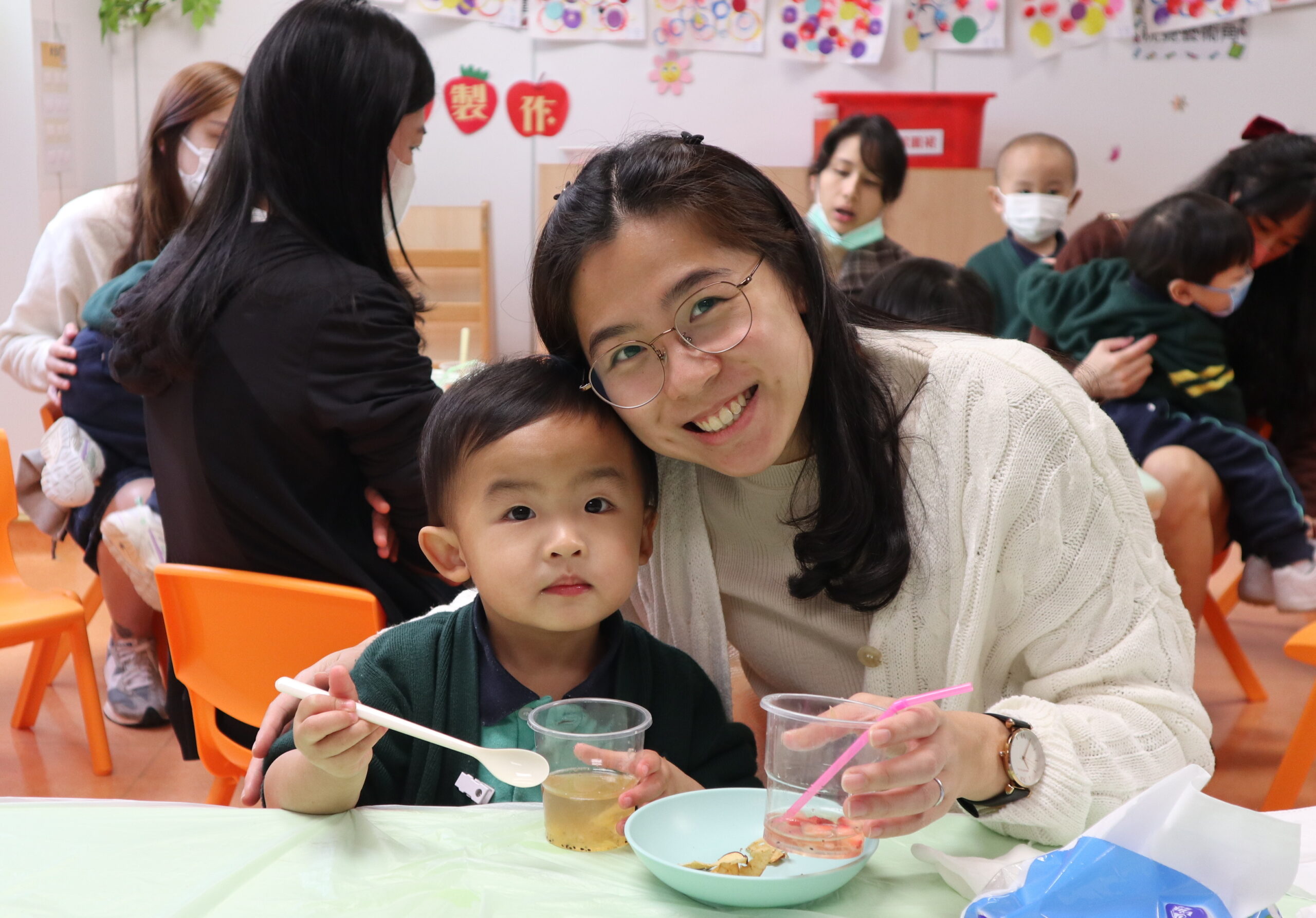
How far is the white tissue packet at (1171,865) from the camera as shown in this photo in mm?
744

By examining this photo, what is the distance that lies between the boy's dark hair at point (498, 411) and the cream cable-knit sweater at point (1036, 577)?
0.27m

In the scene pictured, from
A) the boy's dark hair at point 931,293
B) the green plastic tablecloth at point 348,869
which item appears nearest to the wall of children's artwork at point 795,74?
the boy's dark hair at point 931,293

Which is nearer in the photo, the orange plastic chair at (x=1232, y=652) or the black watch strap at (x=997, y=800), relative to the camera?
the black watch strap at (x=997, y=800)

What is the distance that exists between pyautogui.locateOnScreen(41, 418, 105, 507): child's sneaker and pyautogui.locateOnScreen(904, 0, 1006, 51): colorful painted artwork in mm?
3994

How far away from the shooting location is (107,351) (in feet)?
8.41

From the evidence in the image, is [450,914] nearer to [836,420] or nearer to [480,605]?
[480,605]

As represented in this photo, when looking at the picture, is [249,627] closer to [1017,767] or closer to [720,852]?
[720,852]

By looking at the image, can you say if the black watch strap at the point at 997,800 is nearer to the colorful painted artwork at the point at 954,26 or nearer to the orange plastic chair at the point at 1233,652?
the orange plastic chair at the point at 1233,652

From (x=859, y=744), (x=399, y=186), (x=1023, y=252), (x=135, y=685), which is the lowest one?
(x=135, y=685)

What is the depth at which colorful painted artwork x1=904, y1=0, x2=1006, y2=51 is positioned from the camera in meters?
5.15

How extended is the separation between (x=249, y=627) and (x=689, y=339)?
2.84 feet

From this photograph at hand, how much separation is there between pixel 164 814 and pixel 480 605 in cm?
39

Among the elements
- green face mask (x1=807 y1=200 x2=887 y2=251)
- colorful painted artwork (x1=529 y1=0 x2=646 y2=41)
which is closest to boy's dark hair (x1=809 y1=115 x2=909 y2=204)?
green face mask (x1=807 y1=200 x2=887 y2=251)

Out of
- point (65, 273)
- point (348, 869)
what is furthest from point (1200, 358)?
point (65, 273)
